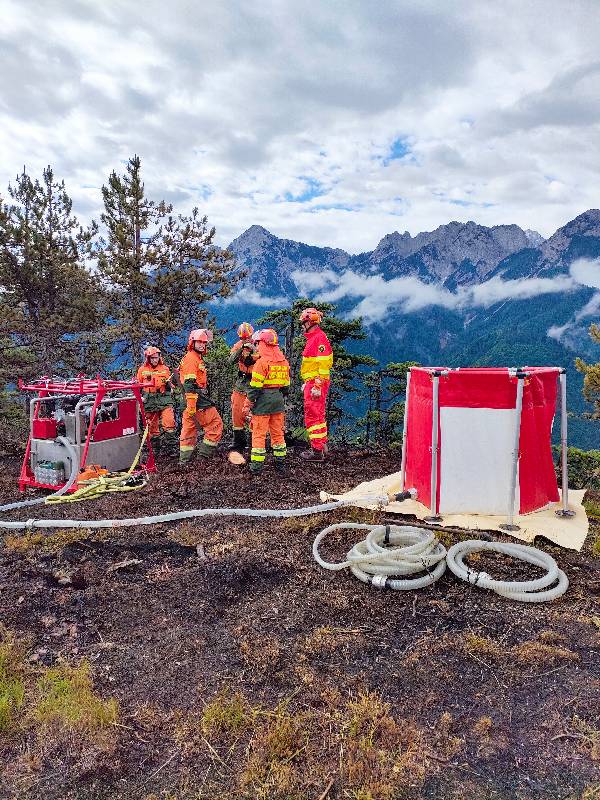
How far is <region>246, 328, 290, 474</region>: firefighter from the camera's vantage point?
8.76 meters

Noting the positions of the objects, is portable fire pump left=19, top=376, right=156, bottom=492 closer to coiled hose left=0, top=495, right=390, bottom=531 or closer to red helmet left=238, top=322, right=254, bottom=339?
coiled hose left=0, top=495, right=390, bottom=531

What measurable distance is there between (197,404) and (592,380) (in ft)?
50.9

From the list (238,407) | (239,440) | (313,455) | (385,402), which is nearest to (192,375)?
(238,407)

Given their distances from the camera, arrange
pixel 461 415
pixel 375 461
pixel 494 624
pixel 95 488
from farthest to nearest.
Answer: pixel 375 461, pixel 95 488, pixel 461 415, pixel 494 624

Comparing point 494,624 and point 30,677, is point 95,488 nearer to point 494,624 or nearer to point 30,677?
point 30,677

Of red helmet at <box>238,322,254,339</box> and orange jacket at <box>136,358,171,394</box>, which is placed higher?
red helmet at <box>238,322,254,339</box>

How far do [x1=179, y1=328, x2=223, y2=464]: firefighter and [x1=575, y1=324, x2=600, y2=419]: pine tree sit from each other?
14.5 metres

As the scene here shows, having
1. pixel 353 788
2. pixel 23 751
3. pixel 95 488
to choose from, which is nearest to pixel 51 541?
pixel 95 488

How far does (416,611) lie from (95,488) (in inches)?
223

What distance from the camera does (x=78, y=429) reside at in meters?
8.68

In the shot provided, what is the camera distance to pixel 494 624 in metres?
4.16

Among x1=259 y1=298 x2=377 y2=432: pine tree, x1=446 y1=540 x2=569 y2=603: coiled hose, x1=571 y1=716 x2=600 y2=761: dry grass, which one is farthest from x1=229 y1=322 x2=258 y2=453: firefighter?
x1=571 y1=716 x2=600 y2=761: dry grass

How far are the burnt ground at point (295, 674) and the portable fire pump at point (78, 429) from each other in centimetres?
285

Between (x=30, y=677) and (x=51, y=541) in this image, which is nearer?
(x=30, y=677)
